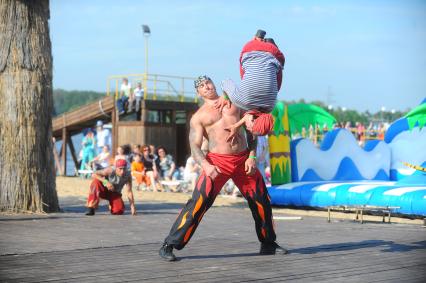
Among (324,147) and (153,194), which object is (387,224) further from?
(153,194)

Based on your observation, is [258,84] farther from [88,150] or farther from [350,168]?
[88,150]

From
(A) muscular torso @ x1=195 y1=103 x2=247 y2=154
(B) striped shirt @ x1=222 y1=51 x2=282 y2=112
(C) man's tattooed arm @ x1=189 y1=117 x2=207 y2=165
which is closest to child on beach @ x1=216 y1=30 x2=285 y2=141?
(B) striped shirt @ x1=222 y1=51 x2=282 y2=112

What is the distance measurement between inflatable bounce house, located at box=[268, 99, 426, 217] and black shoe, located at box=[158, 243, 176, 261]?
7.00 m

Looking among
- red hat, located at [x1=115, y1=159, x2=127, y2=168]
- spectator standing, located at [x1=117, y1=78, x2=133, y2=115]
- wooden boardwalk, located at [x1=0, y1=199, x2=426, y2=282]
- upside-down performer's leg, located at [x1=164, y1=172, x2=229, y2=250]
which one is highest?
spectator standing, located at [x1=117, y1=78, x2=133, y2=115]

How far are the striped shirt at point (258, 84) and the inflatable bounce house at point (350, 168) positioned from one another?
688 centimetres

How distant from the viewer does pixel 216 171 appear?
309 inches

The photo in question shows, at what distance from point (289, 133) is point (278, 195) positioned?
151cm

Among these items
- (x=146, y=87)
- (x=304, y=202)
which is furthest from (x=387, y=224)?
(x=146, y=87)

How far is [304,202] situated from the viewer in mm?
15570

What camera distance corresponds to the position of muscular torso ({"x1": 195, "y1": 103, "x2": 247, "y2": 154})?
794 centimetres

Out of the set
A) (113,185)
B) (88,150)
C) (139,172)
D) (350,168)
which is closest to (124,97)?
(88,150)

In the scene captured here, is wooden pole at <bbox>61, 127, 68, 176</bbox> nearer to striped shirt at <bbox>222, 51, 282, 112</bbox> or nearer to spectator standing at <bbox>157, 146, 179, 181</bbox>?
spectator standing at <bbox>157, 146, 179, 181</bbox>

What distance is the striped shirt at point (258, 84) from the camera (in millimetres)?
7398

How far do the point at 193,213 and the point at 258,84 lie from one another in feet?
4.84
